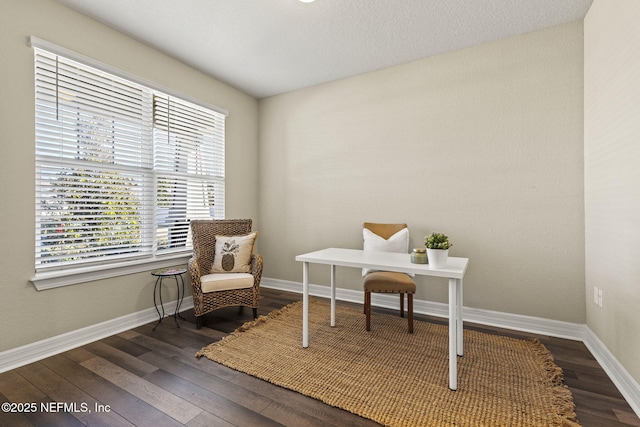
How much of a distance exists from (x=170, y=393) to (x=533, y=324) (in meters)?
3.03

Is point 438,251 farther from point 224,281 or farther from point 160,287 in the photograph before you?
point 160,287

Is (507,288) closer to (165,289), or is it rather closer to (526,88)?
(526,88)

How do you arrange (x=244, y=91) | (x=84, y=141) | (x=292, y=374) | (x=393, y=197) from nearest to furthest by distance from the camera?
(x=292, y=374) < (x=84, y=141) < (x=393, y=197) < (x=244, y=91)

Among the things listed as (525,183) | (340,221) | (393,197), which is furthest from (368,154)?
(525,183)

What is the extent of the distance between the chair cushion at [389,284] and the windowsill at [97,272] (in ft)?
6.97

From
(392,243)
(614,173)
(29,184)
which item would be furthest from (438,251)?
(29,184)

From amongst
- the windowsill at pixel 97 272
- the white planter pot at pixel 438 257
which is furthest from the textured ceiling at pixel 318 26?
the windowsill at pixel 97 272

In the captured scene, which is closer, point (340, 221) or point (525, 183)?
point (525, 183)

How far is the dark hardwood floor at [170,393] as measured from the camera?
1.56m

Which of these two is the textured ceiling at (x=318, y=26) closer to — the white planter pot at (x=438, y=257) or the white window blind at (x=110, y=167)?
the white window blind at (x=110, y=167)

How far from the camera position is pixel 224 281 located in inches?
112

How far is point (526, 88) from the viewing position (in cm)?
271

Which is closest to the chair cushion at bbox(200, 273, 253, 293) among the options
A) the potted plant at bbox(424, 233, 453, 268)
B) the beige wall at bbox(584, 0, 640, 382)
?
the potted plant at bbox(424, 233, 453, 268)

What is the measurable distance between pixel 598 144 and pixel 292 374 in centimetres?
285
